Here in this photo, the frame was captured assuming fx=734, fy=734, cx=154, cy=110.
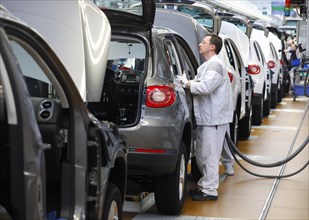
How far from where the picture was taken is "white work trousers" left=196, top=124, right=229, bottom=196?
7.90 m

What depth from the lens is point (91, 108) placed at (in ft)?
24.3

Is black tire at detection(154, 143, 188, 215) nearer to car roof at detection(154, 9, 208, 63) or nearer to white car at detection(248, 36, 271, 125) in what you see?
car roof at detection(154, 9, 208, 63)

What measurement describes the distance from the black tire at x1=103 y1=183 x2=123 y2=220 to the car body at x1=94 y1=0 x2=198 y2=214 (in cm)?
158

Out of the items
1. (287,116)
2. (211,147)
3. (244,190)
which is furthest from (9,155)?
(287,116)

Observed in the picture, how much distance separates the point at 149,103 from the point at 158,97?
0.33ft

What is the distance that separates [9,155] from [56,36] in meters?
1.26

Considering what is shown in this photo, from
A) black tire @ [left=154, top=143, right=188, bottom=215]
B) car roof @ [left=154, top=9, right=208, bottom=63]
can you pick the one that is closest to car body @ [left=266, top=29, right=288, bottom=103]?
car roof @ [left=154, top=9, right=208, bottom=63]

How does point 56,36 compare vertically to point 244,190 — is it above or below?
above

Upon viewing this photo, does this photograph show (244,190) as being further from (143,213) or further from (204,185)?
(143,213)

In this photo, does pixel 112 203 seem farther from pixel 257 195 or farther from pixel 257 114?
pixel 257 114

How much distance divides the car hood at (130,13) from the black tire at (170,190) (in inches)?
48.7

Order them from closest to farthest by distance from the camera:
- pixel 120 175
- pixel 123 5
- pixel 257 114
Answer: pixel 120 175 < pixel 123 5 < pixel 257 114

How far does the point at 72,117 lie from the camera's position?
171 inches

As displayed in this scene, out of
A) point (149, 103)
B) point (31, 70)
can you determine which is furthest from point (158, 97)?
point (31, 70)
